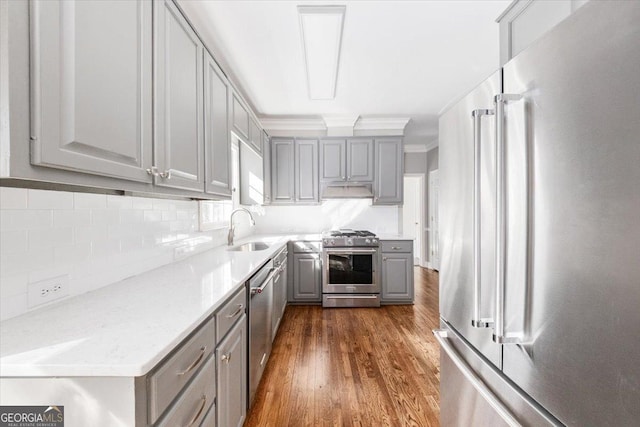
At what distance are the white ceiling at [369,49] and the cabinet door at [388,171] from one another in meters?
0.58

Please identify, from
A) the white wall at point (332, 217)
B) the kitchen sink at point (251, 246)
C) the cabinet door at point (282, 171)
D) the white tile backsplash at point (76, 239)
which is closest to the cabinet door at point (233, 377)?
the white tile backsplash at point (76, 239)

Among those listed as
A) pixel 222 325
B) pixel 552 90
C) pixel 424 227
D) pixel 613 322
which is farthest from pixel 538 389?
pixel 424 227

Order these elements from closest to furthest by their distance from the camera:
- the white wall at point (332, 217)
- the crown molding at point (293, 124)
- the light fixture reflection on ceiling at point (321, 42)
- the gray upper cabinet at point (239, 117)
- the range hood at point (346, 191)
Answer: the light fixture reflection on ceiling at point (321, 42) < the gray upper cabinet at point (239, 117) < the range hood at point (346, 191) < the crown molding at point (293, 124) < the white wall at point (332, 217)

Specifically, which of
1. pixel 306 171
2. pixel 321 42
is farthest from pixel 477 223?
pixel 306 171

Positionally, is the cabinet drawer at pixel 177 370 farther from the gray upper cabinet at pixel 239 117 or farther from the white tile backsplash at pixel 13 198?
the gray upper cabinet at pixel 239 117

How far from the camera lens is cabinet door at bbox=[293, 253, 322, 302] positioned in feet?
12.3

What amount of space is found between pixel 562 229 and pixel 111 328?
4.11 ft

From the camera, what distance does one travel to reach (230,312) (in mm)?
1349

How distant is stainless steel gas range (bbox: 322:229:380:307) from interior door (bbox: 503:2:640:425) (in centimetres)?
283

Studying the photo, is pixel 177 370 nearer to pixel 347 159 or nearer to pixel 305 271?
pixel 305 271

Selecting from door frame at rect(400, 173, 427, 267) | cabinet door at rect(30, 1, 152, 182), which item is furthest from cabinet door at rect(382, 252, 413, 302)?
cabinet door at rect(30, 1, 152, 182)

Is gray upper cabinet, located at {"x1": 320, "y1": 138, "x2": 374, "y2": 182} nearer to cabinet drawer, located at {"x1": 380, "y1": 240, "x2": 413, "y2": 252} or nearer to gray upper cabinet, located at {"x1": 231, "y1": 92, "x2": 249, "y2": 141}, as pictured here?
cabinet drawer, located at {"x1": 380, "y1": 240, "x2": 413, "y2": 252}

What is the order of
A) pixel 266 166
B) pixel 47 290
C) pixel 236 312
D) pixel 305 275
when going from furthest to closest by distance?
pixel 266 166, pixel 305 275, pixel 236 312, pixel 47 290

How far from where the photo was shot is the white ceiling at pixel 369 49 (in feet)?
6.54
